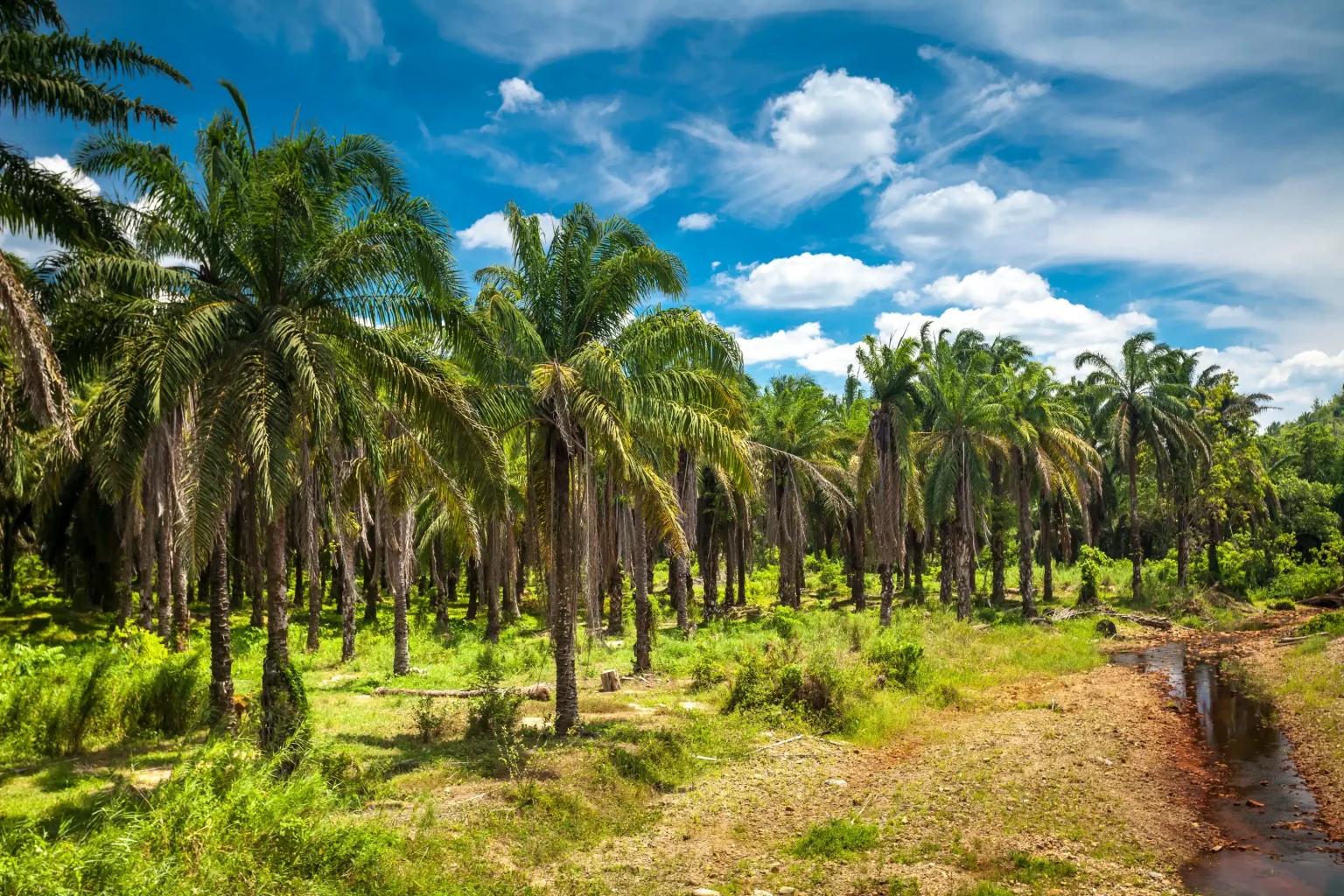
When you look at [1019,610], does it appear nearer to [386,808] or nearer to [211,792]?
[386,808]

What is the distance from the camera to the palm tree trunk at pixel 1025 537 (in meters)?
34.5

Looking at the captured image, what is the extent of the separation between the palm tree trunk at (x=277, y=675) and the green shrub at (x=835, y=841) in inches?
294

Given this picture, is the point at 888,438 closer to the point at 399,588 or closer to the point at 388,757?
the point at 399,588

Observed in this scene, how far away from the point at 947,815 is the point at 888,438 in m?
18.8

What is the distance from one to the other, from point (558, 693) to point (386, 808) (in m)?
4.61

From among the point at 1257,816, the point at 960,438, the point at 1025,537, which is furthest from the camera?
the point at 1025,537

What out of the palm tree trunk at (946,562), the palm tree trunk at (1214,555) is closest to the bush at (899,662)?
the palm tree trunk at (946,562)

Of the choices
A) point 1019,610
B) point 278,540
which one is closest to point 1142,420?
point 1019,610

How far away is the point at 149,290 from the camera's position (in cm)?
1242

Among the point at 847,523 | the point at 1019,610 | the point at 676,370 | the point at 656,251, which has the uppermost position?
the point at 656,251

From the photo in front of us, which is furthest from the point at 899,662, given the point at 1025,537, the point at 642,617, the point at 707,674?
the point at 1025,537

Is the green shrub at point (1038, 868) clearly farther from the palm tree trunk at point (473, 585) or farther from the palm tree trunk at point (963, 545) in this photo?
the palm tree trunk at point (473, 585)

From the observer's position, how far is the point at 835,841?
36.8ft

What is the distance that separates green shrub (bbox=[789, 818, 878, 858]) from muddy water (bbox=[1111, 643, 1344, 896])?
410cm
